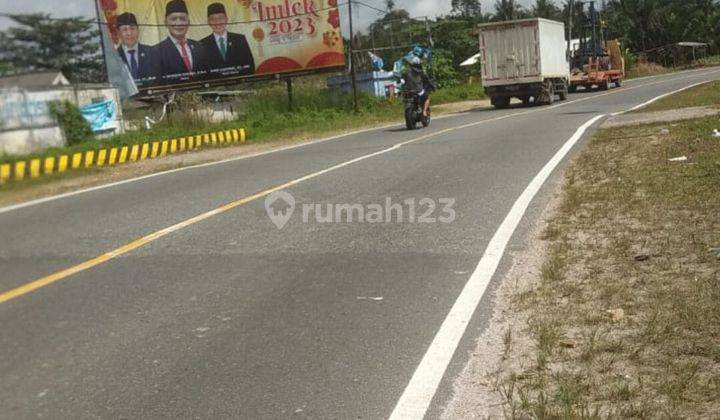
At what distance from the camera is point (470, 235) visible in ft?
24.6

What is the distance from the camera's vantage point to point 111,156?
17578 millimetres

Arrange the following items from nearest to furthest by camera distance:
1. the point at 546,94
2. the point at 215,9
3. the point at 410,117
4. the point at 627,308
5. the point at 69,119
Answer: the point at 627,308, the point at 69,119, the point at 410,117, the point at 546,94, the point at 215,9

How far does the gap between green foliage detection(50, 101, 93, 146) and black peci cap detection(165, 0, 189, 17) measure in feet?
87.2

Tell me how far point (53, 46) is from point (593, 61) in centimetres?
4093

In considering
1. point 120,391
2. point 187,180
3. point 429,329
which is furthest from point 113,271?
point 187,180

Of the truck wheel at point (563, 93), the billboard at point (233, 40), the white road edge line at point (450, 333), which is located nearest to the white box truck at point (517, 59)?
the truck wheel at point (563, 93)

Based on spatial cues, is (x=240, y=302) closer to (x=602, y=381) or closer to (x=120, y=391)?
(x=120, y=391)

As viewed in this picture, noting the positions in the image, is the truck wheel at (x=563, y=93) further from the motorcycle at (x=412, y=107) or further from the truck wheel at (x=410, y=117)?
the truck wheel at (x=410, y=117)

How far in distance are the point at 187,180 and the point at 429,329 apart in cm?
819

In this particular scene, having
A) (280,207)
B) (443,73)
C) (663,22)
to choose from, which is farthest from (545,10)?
(280,207)

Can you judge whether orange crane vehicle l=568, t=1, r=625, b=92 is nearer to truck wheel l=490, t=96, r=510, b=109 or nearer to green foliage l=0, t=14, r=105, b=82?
truck wheel l=490, t=96, r=510, b=109

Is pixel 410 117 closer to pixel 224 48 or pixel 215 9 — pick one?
pixel 224 48

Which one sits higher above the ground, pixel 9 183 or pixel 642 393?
pixel 9 183

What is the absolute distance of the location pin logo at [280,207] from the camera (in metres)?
8.48
